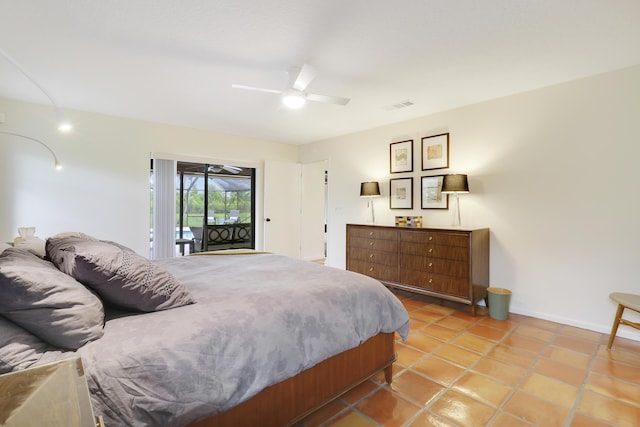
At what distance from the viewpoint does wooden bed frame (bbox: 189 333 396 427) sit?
1.30 meters

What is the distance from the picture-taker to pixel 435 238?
3.41 metres

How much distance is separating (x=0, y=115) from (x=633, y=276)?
22.3ft

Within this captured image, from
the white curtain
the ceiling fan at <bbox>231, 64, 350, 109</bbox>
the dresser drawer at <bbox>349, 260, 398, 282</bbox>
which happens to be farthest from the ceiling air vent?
the white curtain

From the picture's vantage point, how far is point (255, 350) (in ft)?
4.26

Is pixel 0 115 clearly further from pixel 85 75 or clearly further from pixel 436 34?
pixel 436 34

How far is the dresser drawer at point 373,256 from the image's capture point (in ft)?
12.6

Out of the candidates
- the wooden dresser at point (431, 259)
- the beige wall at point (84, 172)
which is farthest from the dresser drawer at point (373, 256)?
the beige wall at point (84, 172)

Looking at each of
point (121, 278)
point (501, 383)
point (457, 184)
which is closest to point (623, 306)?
point (501, 383)

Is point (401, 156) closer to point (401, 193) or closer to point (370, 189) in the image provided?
point (401, 193)

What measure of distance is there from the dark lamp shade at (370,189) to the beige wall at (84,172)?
274 cm

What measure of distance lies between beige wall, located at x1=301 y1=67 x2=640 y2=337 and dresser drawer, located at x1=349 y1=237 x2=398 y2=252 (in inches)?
26.5

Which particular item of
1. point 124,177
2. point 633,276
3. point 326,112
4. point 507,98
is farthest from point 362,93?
point 124,177

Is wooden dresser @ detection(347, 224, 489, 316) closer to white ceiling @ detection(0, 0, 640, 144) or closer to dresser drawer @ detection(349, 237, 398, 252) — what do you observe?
dresser drawer @ detection(349, 237, 398, 252)

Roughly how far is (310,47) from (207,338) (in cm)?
217
